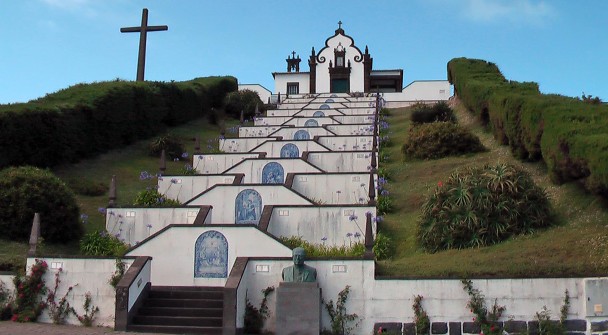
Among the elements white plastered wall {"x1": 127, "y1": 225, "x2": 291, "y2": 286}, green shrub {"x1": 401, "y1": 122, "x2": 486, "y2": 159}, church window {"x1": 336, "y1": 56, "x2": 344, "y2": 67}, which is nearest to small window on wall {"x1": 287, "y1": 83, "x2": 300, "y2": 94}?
church window {"x1": 336, "y1": 56, "x2": 344, "y2": 67}

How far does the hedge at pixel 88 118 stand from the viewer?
24.0 m

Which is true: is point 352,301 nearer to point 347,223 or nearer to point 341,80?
point 347,223

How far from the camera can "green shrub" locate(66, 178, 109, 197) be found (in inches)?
950

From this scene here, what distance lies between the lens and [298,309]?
13375 millimetres

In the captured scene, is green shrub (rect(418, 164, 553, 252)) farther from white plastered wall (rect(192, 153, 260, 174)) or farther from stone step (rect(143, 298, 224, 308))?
white plastered wall (rect(192, 153, 260, 174))

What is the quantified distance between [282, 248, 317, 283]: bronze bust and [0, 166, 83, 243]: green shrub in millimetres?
7585

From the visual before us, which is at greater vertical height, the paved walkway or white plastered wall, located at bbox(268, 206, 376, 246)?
white plastered wall, located at bbox(268, 206, 376, 246)

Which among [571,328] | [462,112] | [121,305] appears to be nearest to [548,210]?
[571,328]

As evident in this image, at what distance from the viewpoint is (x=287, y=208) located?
18.5 meters

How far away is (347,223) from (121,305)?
21.5ft

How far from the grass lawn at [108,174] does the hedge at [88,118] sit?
0.48m

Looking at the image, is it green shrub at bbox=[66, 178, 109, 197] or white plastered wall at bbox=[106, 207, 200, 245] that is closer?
white plastered wall at bbox=[106, 207, 200, 245]

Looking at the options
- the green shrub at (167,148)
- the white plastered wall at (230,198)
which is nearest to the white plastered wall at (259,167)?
the white plastered wall at (230,198)

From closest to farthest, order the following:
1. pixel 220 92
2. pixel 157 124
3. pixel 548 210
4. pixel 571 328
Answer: pixel 571 328
pixel 548 210
pixel 157 124
pixel 220 92
